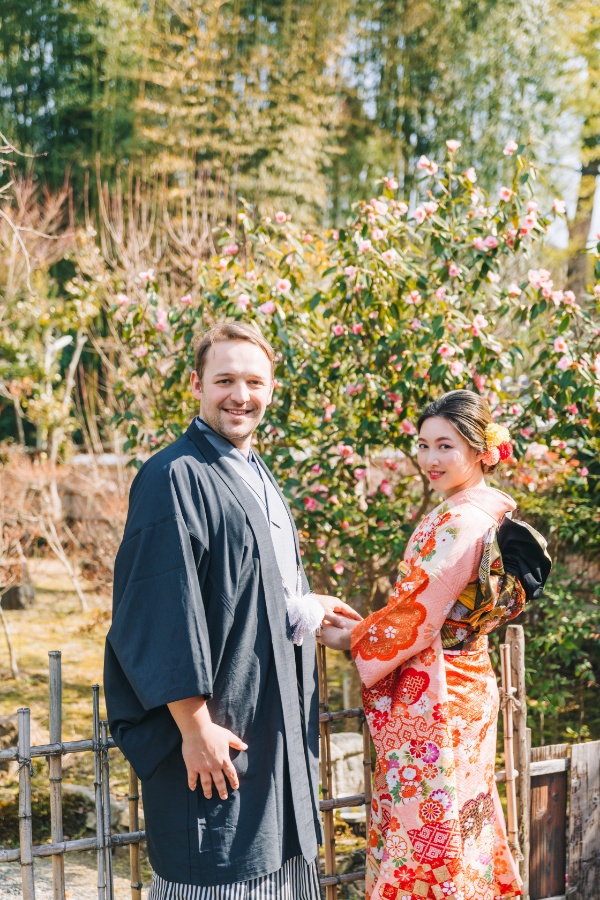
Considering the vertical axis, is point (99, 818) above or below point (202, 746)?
below

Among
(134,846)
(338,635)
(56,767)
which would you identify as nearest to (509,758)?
(338,635)

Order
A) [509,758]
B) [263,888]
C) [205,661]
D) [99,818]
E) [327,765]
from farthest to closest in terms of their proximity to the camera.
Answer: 1. [509,758]
2. [327,765]
3. [99,818]
4. [263,888]
5. [205,661]

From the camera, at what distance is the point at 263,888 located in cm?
179

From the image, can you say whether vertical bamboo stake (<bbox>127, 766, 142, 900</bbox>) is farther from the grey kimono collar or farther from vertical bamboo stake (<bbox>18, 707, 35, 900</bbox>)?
the grey kimono collar

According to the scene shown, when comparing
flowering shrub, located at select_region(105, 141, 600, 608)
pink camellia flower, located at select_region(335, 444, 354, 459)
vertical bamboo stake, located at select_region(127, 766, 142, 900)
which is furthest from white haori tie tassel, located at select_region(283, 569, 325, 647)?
pink camellia flower, located at select_region(335, 444, 354, 459)

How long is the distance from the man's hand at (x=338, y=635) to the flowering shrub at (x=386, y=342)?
1296mm

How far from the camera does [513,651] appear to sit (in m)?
2.57

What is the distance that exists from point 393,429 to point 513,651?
4.04ft

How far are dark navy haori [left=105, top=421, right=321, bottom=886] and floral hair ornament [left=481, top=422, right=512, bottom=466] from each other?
608mm

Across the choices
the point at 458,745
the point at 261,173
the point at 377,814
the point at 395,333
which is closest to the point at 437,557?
the point at 458,745

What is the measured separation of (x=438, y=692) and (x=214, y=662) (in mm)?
597

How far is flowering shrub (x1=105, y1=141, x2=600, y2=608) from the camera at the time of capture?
3207mm

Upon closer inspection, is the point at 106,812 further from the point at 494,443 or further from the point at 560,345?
the point at 560,345

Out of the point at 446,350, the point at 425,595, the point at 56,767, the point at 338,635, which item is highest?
the point at 446,350
